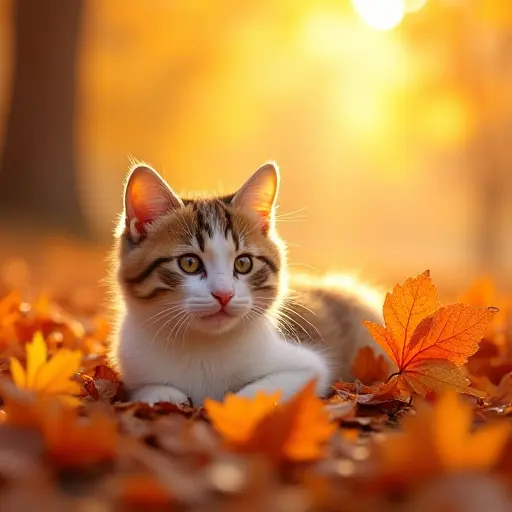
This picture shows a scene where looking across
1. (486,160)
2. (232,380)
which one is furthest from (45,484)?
(486,160)

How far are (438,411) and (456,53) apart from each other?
17291 mm

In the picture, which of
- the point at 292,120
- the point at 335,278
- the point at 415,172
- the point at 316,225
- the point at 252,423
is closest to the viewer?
the point at 252,423

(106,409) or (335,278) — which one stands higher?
(335,278)

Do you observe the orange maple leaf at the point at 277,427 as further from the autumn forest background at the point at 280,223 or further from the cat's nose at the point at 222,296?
the cat's nose at the point at 222,296

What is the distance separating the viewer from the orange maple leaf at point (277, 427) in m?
1.39

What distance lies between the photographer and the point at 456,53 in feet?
56.5

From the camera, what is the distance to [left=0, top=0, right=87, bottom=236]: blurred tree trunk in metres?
9.97

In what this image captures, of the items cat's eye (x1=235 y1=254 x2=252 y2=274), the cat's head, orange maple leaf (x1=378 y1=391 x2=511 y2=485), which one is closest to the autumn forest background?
orange maple leaf (x1=378 y1=391 x2=511 y2=485)

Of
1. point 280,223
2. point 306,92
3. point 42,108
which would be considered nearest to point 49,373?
point 280,223

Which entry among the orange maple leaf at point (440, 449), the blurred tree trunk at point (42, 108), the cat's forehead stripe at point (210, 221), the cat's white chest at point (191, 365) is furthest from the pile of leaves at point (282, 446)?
the blurred tree trunk at point (42, 108)

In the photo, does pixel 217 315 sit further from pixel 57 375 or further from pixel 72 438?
pixel 72 438

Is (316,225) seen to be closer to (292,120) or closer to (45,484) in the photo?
(292,120)

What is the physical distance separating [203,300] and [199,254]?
7.8 inches

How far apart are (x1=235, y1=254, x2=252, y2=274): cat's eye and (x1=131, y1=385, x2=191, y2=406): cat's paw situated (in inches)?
17.7
